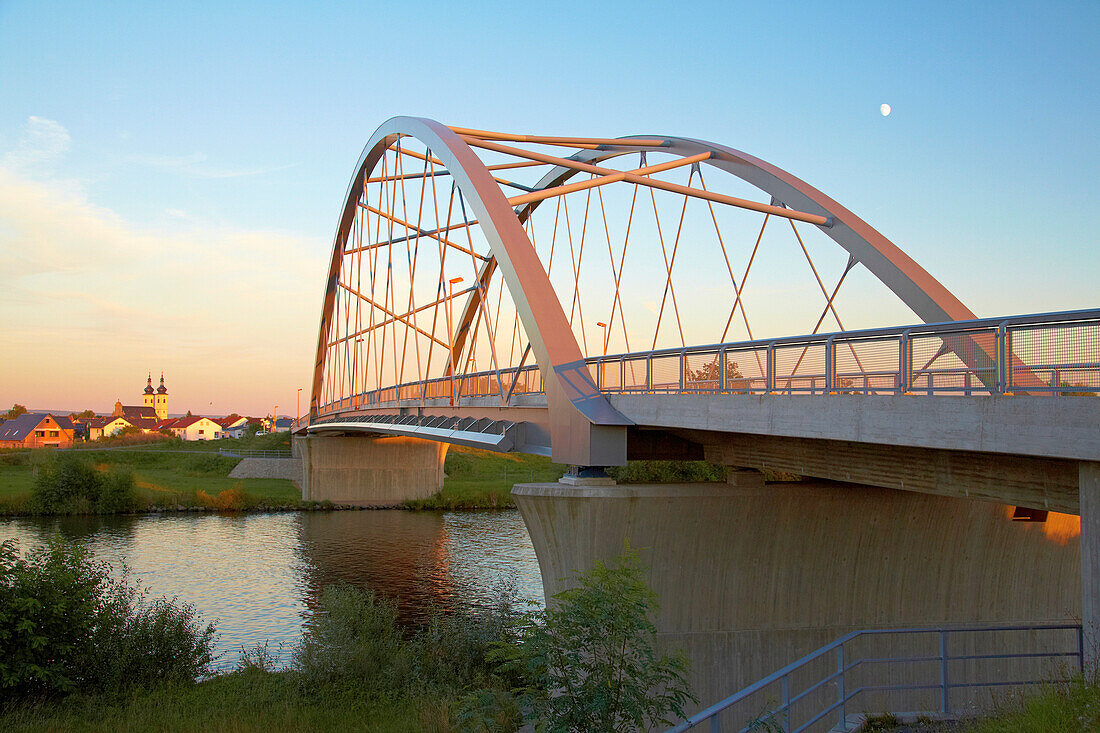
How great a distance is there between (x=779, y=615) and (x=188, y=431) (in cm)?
16644

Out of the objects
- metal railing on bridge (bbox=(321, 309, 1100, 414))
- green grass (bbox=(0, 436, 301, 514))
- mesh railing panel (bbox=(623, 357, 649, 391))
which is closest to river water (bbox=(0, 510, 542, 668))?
green grass (bbox=(0, 436, 301, 514))

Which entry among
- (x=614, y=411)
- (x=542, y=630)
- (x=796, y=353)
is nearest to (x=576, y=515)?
(x=614, y=411)

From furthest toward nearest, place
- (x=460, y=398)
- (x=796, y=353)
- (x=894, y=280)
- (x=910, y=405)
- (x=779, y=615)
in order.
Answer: (x=460, y=398) < (x=894, y=280) < (x=779, y=615) < (x=796, y=353) < (x=910, y=405)

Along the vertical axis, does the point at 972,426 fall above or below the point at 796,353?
below

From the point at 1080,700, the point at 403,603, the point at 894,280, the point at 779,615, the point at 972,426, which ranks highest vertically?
the point at 894,280

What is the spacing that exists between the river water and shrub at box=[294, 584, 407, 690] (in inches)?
111

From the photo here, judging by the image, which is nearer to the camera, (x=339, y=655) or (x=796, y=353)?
(x=796, y=353)

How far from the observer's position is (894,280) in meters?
20.1

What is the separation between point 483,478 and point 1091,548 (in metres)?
55.3

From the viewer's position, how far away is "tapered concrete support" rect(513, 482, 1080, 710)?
14.8m

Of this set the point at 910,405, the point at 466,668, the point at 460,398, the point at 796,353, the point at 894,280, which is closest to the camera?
the point at 910,405

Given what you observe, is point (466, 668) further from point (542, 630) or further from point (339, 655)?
point (542, 630)

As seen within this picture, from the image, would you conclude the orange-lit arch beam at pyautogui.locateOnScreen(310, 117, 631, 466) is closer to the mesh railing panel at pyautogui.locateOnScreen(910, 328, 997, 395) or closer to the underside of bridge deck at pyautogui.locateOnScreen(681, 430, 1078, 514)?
the underside of bridge deck at pyautogui.locateOnScreen(681, 430, 1078, 514)

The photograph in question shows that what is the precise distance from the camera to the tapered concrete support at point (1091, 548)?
7816mm
